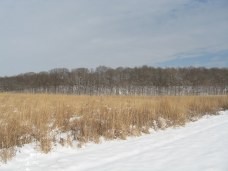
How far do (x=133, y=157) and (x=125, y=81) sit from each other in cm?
10446

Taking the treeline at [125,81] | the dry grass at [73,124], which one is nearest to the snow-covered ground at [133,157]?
the dry grass at [73,124]

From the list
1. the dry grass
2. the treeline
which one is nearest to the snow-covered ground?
the dry grass

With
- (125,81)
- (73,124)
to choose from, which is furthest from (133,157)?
(125,81)

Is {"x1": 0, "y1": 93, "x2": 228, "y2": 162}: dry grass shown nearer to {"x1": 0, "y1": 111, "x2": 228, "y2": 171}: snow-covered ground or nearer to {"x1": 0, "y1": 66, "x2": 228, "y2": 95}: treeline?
{"x1": 0, "y1": 111, "x2": 228, "y2": 171}: snow-covered ground

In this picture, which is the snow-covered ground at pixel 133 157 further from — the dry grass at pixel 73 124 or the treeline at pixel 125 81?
the treeline at pixel 125 81

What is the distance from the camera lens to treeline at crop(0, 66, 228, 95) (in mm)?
101188

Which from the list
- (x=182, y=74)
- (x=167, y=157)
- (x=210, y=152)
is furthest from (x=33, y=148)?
(x=182, y=74)

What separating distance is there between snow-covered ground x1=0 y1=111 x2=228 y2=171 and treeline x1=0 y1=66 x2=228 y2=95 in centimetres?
9098

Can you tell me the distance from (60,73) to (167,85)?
1451 inches

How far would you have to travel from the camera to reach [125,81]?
10969 centimetres

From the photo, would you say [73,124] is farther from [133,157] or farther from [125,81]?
[125,81]

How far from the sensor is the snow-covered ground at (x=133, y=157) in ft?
15.3

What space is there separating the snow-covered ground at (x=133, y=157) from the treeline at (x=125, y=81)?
91.0 meters

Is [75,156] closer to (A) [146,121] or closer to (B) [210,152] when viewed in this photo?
(B) [210,152]
